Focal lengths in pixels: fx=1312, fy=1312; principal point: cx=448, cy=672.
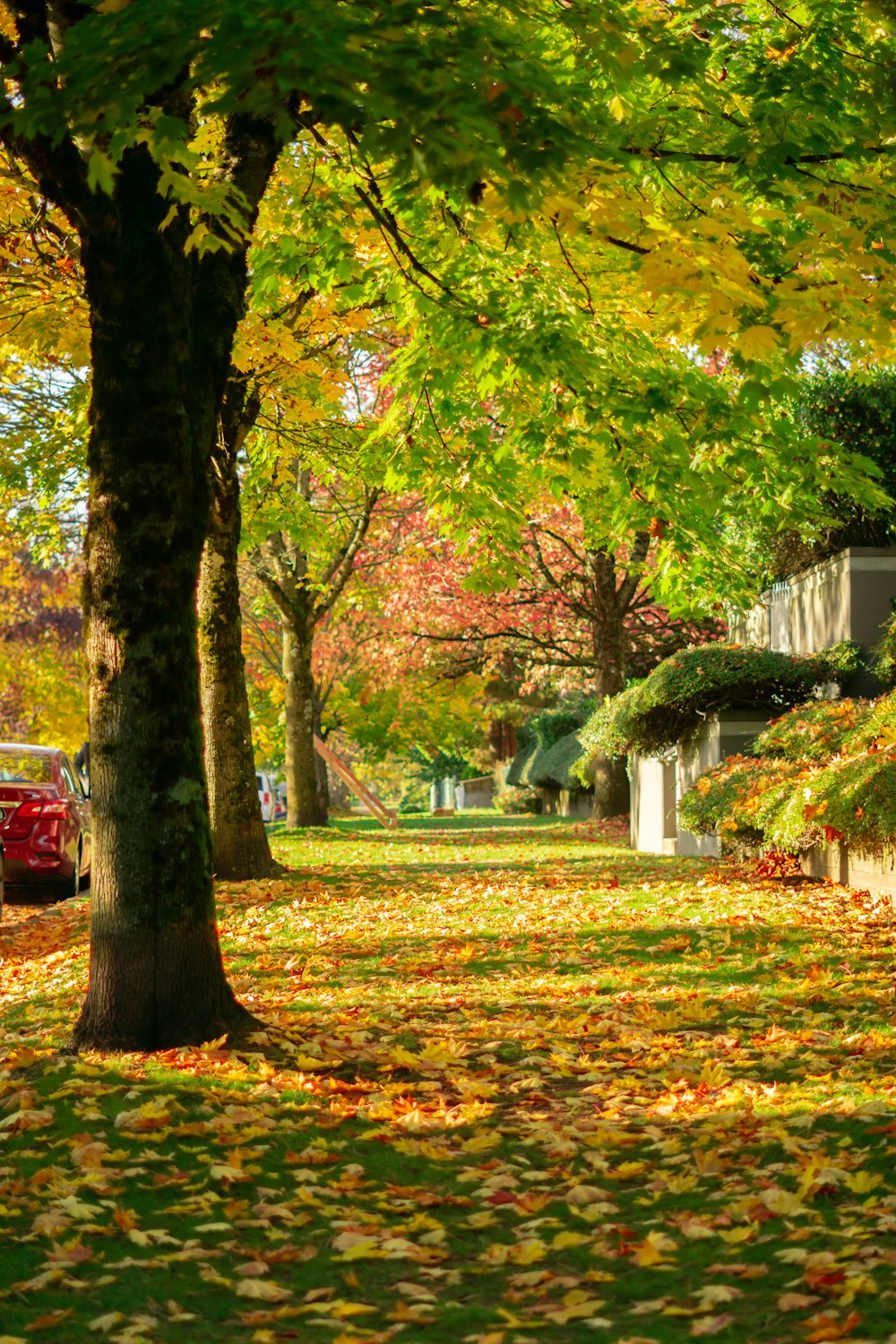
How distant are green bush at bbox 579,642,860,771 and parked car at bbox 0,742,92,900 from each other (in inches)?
266

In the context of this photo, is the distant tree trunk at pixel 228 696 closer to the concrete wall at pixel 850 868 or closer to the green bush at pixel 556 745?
the concrete wall at pixel 850 868

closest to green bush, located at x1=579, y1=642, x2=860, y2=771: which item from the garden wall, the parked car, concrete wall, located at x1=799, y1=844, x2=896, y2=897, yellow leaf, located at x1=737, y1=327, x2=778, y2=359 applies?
concrete wall, located at x1=799, y1=844, x2=896, y2=897

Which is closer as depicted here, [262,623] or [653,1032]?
[653,1032]

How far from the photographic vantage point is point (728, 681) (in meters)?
15.2

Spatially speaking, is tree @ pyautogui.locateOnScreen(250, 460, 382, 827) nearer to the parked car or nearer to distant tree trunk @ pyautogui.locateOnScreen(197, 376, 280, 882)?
the parked car

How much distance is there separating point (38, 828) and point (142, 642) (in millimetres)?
8737

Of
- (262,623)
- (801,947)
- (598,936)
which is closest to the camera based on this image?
(801,947)

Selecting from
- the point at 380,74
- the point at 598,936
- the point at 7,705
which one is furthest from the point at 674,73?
the point at 7,705

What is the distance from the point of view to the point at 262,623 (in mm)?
38000

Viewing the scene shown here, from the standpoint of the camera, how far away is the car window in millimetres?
14997

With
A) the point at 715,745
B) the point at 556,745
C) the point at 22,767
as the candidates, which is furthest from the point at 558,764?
the point at 22,767

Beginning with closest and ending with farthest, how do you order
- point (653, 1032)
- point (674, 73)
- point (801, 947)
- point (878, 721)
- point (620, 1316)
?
point (620, 1316), point (674, 73), point (653, 1032), point (801, 947), point (878, 721)

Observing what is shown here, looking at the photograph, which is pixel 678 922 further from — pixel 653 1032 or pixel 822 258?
pixel 822 258

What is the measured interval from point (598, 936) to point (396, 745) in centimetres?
3204
